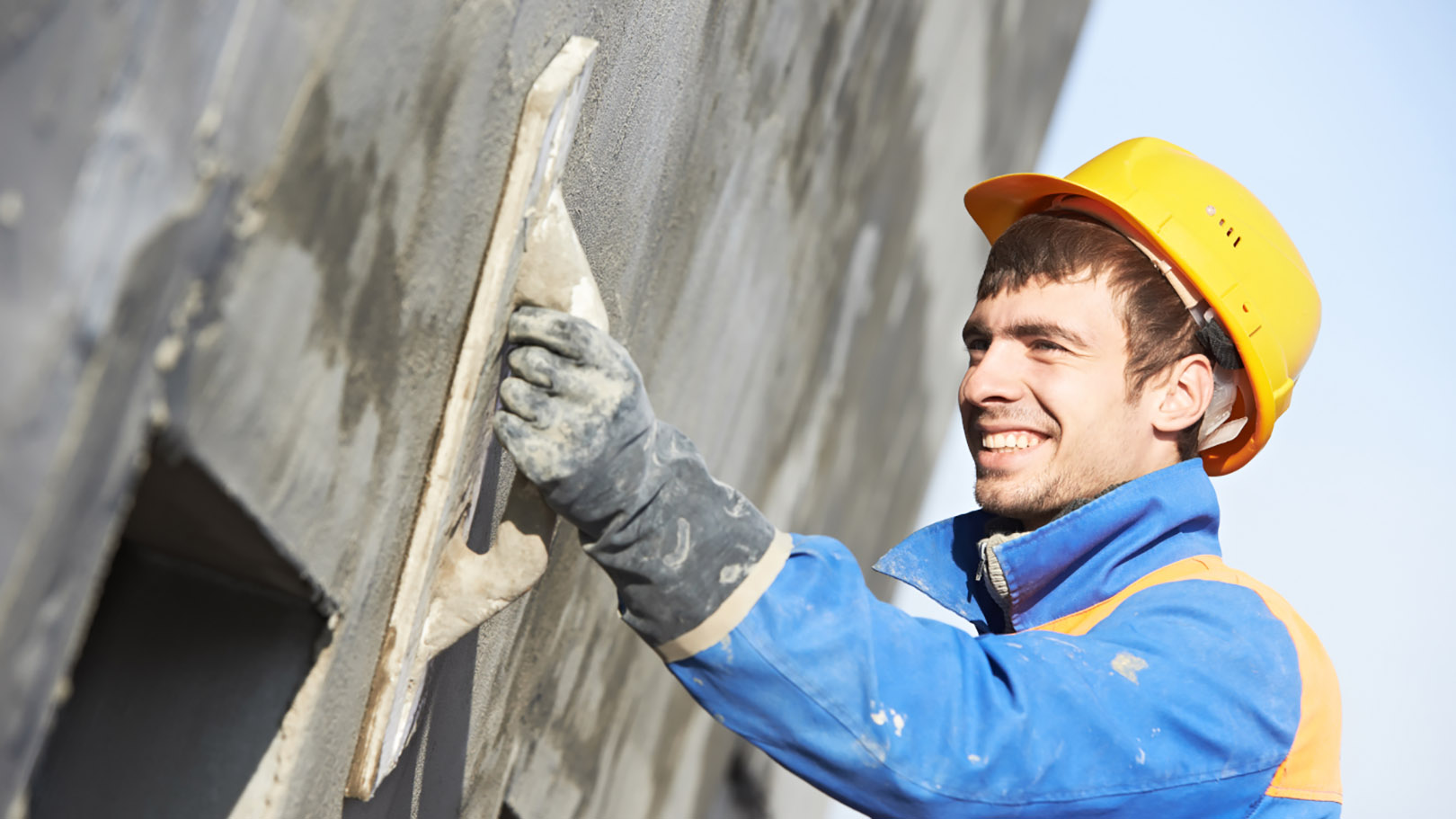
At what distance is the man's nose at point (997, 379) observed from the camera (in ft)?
6.04

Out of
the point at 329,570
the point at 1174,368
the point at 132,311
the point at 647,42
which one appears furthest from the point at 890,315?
the point at 132,311

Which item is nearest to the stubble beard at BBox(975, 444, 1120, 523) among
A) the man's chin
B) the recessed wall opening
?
the man's chin

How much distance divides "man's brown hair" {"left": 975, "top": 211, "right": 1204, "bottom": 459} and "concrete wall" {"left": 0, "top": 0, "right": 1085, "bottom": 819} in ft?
2.10

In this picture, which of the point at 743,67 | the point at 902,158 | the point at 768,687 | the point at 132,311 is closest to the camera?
the point at 132,311

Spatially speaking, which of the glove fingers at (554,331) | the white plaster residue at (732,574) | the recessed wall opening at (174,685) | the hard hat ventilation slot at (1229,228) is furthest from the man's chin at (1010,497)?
the recessed wall opening at (174,685)

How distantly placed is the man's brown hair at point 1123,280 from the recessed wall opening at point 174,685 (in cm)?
132

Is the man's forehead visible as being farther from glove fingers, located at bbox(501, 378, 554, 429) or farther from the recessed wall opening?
the recessed wall opening

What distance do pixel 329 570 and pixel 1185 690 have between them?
3.09 feet

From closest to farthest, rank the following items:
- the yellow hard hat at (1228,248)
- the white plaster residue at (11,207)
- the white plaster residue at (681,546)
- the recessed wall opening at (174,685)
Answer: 1. the white plaster residue at (11,207)
2. the recessed wall opening at (174,685)
3. the white plaster residue at (681,546)
4. the yellow hard hat at (1228,248)

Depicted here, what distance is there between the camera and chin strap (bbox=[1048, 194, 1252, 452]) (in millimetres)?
1898

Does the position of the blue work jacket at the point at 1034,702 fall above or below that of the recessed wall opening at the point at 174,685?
above

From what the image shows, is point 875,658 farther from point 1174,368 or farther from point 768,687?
point 1174,368

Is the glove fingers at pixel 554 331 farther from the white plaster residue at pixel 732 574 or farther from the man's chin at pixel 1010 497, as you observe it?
the man's chin at pixel 1010 497

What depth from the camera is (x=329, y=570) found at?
979mm
